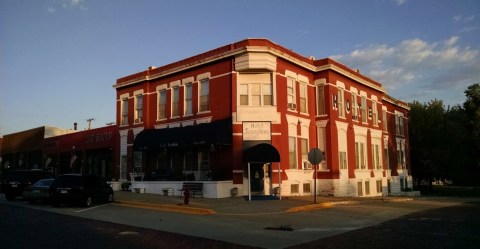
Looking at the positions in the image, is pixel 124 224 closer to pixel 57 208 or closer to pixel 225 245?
pixel 225 245

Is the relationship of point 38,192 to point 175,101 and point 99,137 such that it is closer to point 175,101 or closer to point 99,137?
point 175,101

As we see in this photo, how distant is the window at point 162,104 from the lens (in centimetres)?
3125

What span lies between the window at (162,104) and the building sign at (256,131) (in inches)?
326

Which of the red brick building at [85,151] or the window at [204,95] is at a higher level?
the window at [204,95]

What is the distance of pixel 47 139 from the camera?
45625 mm

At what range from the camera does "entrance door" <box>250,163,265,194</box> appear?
25484mm

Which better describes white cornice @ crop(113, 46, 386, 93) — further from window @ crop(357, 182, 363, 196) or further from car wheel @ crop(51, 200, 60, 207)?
car wheel @ crop(51, 200, 60, 207)

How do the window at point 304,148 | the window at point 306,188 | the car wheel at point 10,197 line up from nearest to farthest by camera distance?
the car wheel at point 10,197, the window at point 306,188, the window at point 304,148

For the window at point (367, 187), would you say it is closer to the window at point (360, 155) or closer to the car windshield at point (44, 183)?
the window at point (360, 155)

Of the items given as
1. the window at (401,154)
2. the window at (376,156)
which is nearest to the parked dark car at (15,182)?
the window at (376,156)

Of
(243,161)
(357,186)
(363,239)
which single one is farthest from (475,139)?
(363,239)

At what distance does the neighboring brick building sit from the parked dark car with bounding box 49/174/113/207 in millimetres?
6792

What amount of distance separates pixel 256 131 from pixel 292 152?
11.5ft

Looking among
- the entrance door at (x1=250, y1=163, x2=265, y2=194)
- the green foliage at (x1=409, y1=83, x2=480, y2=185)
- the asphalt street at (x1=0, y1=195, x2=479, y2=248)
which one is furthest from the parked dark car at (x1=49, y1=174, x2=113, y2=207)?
the green foliage at (x1=409, y1=83, x2=480, y2=185)
